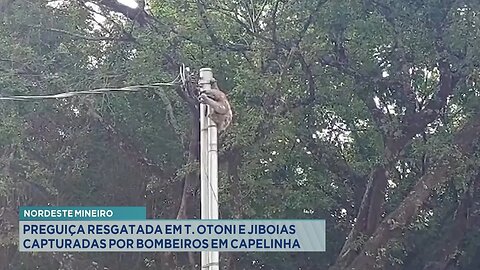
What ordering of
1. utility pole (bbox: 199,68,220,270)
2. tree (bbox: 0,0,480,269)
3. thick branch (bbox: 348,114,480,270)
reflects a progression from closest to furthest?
utility pole (bbox: 199,68,220,270) → tree (bbox: 0,0,480,269) → thick branch (bbox: 348,114,480,270)

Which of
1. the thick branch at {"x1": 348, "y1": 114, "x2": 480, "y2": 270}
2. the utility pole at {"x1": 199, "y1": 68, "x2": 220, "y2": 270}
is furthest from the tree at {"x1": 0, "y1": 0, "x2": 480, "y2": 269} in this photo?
the utility pole at {"x1": 199, "y1": 68, "x2": 220, "y2": 270}

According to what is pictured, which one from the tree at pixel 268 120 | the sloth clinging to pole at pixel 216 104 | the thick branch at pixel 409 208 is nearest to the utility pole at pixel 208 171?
the sloth clinging to pole at pixel 216 104

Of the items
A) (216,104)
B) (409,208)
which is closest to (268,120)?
(409,208)

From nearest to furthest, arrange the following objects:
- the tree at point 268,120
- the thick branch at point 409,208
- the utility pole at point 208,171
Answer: the utility pole at point 208,171, the tree at point 268,120, the thick branch at point 409,208

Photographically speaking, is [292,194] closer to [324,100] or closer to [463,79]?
[324,100]

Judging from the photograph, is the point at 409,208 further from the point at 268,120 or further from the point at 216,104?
the point at 216,104

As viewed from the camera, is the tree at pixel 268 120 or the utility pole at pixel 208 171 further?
the tree at pixel 268 120

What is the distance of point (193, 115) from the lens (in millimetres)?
7641

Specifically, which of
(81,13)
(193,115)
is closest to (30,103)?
(81,13)

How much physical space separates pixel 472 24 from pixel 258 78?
1.88 m

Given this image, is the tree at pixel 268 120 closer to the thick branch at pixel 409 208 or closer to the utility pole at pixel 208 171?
the thick branch at pixel 409 208

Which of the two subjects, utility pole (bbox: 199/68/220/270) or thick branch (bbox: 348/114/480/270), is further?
thick branch (bbox: 348/114/480/270)

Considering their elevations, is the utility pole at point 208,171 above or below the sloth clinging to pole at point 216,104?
below

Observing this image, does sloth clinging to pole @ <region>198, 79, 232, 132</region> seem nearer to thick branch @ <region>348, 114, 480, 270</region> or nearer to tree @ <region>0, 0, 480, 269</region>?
tree @ <region>0, 0, 480, 269</region>
